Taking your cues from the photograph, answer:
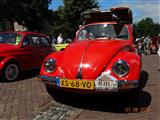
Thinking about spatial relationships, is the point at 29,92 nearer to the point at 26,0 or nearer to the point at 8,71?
the point at 8,71

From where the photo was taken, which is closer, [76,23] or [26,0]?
[26,0]

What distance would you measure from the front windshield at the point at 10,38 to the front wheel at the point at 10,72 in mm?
807

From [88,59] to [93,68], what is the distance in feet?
0.85

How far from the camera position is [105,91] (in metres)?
6.14

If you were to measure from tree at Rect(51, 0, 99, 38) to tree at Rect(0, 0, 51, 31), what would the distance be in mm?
2565

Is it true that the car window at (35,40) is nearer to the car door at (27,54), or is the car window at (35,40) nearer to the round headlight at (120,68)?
the car door at (27,54)

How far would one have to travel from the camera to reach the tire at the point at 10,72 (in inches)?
374

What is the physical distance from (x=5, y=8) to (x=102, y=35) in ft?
97.8

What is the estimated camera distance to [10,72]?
9.70 meters

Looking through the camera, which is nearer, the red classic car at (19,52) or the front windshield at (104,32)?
the front windshield at (104,32)

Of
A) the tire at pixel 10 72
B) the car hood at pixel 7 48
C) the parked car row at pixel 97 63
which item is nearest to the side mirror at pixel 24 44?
the car hood at pixel 7 48

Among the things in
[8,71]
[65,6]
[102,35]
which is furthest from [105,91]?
[65,6]
